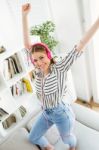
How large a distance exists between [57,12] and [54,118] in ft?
4.41

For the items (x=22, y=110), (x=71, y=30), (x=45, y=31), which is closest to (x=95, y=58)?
(x=71, y=30)

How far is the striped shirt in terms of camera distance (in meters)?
1.34

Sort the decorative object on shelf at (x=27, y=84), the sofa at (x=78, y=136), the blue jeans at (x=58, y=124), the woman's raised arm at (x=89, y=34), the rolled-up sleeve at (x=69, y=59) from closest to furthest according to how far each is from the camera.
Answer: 1. the woman's raised arm at (x=89, y=34)
2. the rolled-up sleeve at (x=69, y=59)
3. the blue jeans at (x=58, y=124)
4. the sofa at (x=78, y=136)
5. the decorative object on shelf at (x=27, y=84)

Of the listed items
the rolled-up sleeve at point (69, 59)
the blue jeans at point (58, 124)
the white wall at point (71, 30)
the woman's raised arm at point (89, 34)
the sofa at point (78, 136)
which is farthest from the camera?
the white wall at point (71, 30)

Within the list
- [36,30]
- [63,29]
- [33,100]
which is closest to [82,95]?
[33,100]

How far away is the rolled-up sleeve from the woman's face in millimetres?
79

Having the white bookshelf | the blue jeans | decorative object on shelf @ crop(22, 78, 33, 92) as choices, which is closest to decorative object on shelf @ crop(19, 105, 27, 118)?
the white bookshelf

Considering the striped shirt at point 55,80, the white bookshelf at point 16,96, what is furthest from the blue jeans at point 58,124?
the white bookshelf at point 16,96

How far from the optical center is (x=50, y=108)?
1.52 m

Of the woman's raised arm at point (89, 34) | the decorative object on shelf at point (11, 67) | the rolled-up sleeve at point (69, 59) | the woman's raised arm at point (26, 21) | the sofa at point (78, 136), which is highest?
the woman's raised arm at point (26, 21)

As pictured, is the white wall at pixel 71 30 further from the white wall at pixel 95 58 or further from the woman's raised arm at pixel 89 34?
the woman's raised arm at pixel 89 34

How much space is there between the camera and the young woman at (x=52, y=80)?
1.33 metres

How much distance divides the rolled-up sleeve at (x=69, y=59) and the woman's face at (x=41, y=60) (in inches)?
3.1

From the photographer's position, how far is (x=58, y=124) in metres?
1.53
